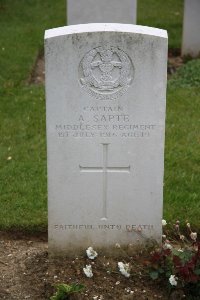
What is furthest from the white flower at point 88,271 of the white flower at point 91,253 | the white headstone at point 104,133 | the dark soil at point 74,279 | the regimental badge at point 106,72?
the regimental badge at point 106,72

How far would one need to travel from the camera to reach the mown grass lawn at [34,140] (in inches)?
229

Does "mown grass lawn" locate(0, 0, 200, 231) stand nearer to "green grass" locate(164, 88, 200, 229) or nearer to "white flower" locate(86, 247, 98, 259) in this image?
"green grass" locate(164, 88, 200, 229)

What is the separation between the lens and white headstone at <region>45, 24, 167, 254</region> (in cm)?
449

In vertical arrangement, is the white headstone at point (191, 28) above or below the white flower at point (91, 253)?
above

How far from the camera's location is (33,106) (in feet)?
27.1

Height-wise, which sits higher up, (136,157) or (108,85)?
(108,85)

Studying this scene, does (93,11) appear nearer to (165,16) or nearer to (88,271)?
(165,16)

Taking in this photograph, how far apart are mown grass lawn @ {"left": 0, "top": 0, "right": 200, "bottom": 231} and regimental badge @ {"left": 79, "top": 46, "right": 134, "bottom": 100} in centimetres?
152

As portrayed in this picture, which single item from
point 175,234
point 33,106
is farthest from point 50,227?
point 33,106

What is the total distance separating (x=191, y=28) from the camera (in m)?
10.8

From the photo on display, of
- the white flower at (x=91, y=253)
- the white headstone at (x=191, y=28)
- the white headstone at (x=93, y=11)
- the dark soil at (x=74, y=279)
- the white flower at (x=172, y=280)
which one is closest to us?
the white flower at (x=172, y=280)

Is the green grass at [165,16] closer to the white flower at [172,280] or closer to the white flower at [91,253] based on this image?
the white flower at [91,253]

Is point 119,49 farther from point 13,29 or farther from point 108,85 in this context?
point 13,29

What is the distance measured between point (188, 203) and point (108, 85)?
174 cm
